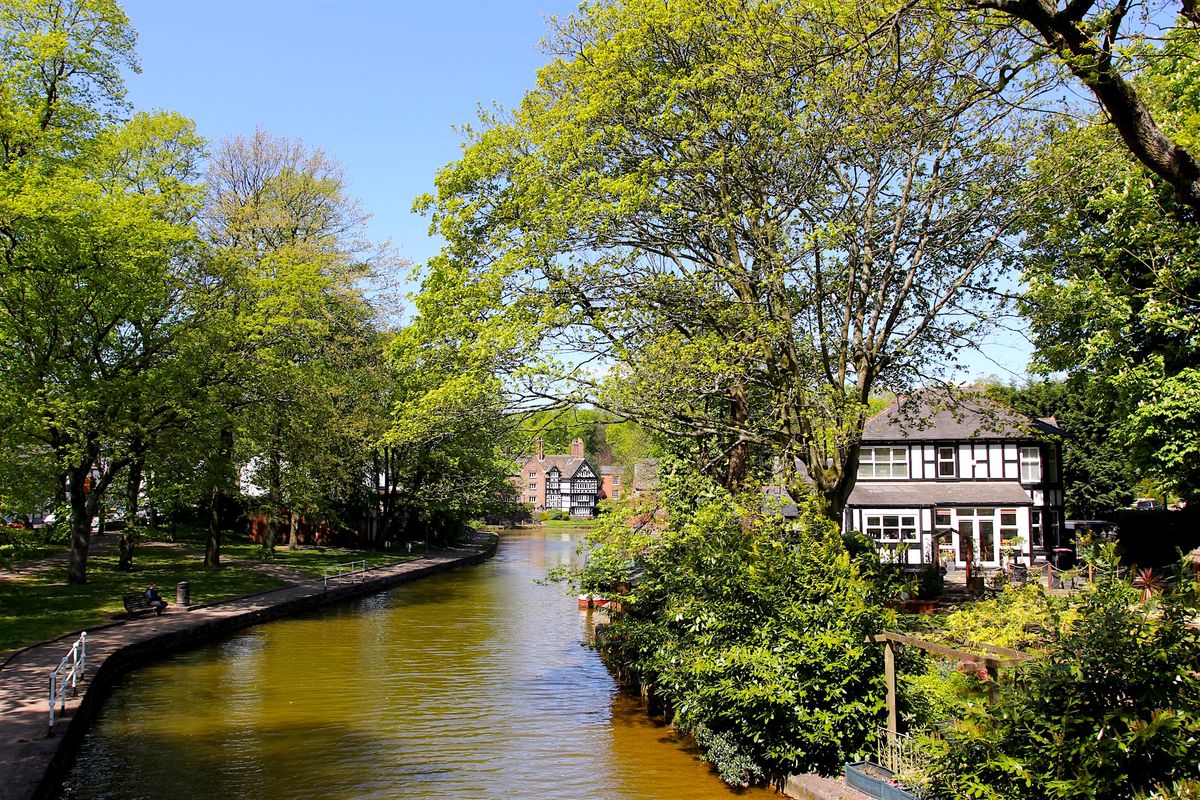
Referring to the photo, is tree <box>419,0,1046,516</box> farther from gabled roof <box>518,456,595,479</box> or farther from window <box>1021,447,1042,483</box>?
gabled roof <box>518,456,595,479</box>

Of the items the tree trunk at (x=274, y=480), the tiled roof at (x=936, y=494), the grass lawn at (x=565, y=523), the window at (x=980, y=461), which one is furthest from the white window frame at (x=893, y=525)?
the grass lawn at (x=565, y=523)

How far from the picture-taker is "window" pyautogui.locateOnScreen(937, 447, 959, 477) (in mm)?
37219

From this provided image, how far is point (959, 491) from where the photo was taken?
36.4 metres

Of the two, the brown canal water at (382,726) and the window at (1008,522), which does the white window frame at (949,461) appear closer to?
the window at (1008,522)

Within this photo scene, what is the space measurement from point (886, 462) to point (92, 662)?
99.8 feet

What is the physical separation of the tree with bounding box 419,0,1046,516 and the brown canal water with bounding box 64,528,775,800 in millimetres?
5562

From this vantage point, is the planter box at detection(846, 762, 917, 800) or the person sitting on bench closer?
the planter box at detection(846, 762, 917, 800)

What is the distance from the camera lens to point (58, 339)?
2575 centimetres

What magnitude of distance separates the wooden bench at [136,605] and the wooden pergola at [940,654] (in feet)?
65.7

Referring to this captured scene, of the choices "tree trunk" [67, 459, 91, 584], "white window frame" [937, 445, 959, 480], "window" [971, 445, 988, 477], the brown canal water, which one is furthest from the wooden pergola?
"window" [971, 445, 988, 477]

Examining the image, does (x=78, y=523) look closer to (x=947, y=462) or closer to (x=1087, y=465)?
(x=947, y=462)

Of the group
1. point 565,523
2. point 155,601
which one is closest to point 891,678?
point 155,601

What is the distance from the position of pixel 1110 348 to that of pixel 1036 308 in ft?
31.2

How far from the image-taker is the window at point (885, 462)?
37.6 meters
